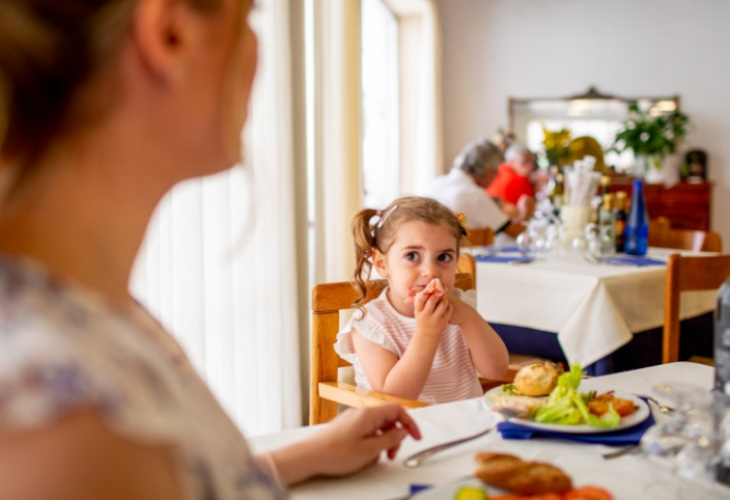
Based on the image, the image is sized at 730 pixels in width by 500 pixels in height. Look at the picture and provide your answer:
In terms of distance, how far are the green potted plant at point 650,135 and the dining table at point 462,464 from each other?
6.03m

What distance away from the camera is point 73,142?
421 millimetres

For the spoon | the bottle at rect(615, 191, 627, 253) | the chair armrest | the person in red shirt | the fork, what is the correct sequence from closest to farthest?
the fork, the spoon, the chair armrest, the bottle at rect(615, 191, 627, 253), the person in red shirt

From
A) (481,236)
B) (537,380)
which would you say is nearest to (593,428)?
(537,380)

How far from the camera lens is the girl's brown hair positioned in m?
1.72

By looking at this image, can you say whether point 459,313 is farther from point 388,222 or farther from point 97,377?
point 97,377

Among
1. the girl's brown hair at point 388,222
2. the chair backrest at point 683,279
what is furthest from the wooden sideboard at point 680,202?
the girl's brown hair at point 388,222

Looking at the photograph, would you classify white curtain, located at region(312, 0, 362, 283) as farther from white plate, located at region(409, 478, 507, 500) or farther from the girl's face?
white plate, located at region(409, 478, 507, 500)

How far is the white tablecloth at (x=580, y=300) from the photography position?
2557 mm

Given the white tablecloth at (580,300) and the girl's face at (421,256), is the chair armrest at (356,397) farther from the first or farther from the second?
the white tablecloth at (580,300)

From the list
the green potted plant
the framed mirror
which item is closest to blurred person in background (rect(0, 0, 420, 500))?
the framed mirror

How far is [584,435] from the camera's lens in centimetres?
94

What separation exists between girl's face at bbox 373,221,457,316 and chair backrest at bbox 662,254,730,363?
102cm

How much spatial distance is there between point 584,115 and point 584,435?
253 inches

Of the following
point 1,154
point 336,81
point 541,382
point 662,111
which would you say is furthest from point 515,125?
point 1,154
